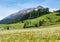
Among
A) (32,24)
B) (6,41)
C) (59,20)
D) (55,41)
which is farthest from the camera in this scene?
(59,20)

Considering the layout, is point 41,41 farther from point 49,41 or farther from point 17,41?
point 17,41

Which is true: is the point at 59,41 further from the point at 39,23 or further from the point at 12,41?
the point at 39,23

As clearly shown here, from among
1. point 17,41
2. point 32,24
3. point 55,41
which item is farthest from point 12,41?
point 32,24

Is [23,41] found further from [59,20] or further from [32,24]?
[59,20]

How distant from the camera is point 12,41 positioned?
16.8 m

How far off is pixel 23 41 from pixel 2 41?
198 centimetres

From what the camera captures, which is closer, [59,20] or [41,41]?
[41,41]

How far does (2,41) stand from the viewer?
1767cm

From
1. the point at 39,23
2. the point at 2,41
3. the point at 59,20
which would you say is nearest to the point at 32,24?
the point at 39,23

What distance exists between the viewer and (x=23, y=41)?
16.6 m

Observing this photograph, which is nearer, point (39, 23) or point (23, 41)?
point (23, 41)

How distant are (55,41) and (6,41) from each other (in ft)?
12.7

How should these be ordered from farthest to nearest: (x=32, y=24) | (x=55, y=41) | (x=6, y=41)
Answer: (x=32, y=24) < (x=6, y=41) < (x=55, y=41)

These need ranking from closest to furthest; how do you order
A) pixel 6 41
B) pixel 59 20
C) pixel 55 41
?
1. pixel 55 41
2. pixel 6 41
3. pixel 59 20
